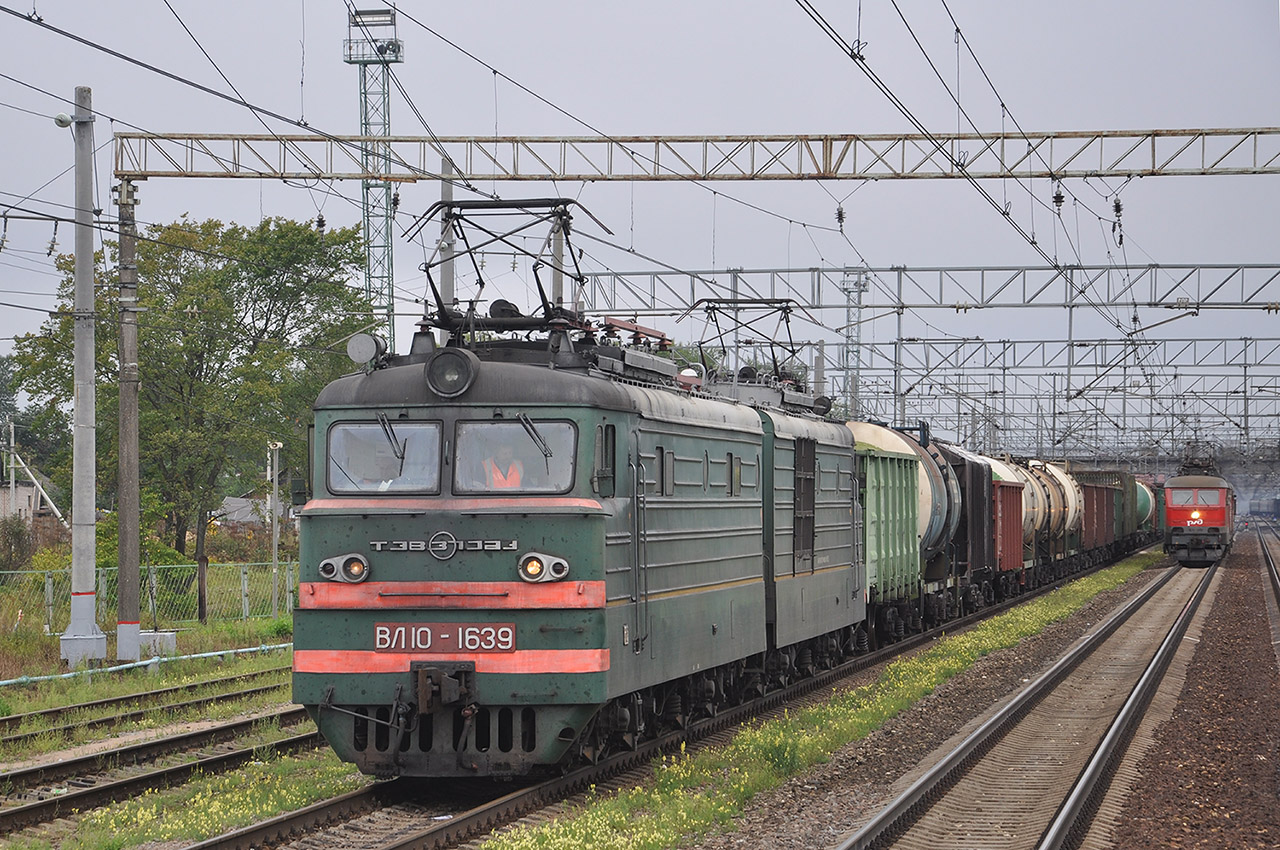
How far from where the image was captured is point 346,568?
10773 mm

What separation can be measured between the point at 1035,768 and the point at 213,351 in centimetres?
3063

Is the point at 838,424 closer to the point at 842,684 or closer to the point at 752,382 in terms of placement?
the point at 752,382

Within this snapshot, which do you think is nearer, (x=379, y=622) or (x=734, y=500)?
(x=379, y=622)

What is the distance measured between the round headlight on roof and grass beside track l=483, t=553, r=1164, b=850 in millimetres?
3279

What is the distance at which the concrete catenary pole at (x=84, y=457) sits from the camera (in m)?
19.5

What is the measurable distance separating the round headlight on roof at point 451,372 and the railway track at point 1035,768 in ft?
14.3

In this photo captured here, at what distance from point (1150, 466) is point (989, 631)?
3822 inches

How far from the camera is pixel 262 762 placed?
1284 centimetres

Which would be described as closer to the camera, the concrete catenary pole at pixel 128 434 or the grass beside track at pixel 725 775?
the grass beside track at pixel 725 775

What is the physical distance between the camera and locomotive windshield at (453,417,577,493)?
35.5 feet

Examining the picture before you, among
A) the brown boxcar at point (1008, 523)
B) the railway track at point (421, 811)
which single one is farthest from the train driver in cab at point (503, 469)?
the brown boxcar at point (1008, 523)

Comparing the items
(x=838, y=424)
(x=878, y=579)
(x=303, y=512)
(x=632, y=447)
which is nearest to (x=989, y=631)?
(x=878, y=579)

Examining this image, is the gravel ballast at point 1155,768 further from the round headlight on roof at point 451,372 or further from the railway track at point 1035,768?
the round headlight on roof at point 451,372

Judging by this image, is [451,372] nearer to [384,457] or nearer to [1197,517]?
[384,457]
